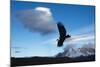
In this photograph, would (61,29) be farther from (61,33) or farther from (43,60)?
(43,60)

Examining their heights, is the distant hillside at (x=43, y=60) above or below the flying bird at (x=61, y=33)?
below

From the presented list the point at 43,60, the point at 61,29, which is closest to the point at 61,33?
the point at 61,29

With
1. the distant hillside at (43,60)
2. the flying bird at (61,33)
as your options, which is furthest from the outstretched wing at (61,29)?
the distant hillside at (43,60)

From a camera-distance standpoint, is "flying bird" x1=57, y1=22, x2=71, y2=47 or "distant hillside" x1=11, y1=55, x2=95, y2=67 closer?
"distant hillside" x1=11, y1=55, x2=95, y2=67

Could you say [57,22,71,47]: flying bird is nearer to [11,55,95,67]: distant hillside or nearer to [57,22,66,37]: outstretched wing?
[57,22,66,37]: outstretched wing

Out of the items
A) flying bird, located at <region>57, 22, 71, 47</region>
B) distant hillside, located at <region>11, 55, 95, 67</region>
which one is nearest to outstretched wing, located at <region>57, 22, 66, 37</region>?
flying bird, located at <region>57, 22, 71, 47</region>

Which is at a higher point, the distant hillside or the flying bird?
the flying bird

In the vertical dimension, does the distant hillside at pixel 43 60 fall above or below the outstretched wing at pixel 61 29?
below

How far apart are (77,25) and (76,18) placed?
0.08 m

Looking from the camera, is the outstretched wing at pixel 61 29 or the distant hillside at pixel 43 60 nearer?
the distant hillside at pixel 43 60

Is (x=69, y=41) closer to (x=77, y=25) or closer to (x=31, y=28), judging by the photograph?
(x=77, y=25)

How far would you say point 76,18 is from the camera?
2385mm

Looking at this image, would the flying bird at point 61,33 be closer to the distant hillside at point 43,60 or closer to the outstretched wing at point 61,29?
the outstretched wing at point 61,29
